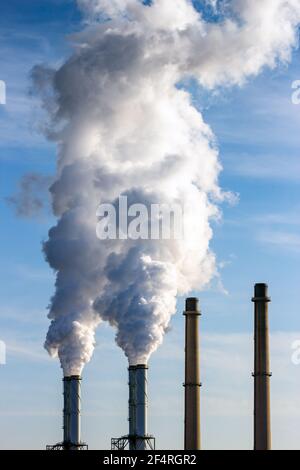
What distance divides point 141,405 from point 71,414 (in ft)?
19.7

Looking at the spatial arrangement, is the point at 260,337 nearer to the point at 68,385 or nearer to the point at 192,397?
the point at 192,397

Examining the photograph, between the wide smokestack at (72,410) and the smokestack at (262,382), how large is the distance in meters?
10.1

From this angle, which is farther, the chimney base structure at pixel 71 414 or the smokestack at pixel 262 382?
the chimney base structure at pixel 71 414

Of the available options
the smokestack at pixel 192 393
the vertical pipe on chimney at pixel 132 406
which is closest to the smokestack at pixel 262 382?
the smokestack at pixel 192 393

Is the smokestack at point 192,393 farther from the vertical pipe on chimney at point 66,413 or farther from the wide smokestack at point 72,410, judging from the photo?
the vertical pipe on chimney at point 66,413

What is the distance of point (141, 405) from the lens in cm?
7206

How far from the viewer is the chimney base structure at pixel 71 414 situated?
75875mm

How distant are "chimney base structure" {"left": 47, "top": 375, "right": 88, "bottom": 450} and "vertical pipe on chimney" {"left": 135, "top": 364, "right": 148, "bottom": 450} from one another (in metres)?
5.34

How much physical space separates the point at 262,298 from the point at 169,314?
17.3ft

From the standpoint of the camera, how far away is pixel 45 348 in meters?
78.4
